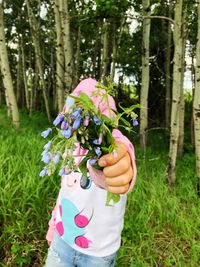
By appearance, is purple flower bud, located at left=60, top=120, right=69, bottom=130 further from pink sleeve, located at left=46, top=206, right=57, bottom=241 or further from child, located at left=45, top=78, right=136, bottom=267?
pink sleeve, located at left=46, top=206, right=57, bottom=241

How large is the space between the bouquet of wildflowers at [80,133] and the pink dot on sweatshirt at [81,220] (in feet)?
2.39

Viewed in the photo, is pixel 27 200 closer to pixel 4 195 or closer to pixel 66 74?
pixel 4 195

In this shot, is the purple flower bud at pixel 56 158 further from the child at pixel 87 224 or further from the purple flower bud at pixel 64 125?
the child at pixel 87 224

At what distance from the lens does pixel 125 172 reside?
4.18ft

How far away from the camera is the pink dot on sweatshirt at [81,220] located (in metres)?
1.86

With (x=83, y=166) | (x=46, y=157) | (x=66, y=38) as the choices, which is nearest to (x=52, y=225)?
(x=83, y=166)

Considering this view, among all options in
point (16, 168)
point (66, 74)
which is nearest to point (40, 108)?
point (66, 74)

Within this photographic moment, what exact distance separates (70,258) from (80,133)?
40.7 inches

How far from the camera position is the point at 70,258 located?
1905 millimetres

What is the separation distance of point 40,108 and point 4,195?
14.3 meters

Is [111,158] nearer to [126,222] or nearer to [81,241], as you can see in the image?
[81,241]

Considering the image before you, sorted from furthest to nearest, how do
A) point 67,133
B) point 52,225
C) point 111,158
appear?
point 52,225
point 111,158
point 67,133

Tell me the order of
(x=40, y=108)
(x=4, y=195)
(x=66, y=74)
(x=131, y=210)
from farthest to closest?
(x=40, y=108)
(x=66, y=74)
(x=131, y=210)
(x=4, y=195)

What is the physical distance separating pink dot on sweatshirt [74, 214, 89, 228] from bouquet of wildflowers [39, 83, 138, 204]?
73cm
